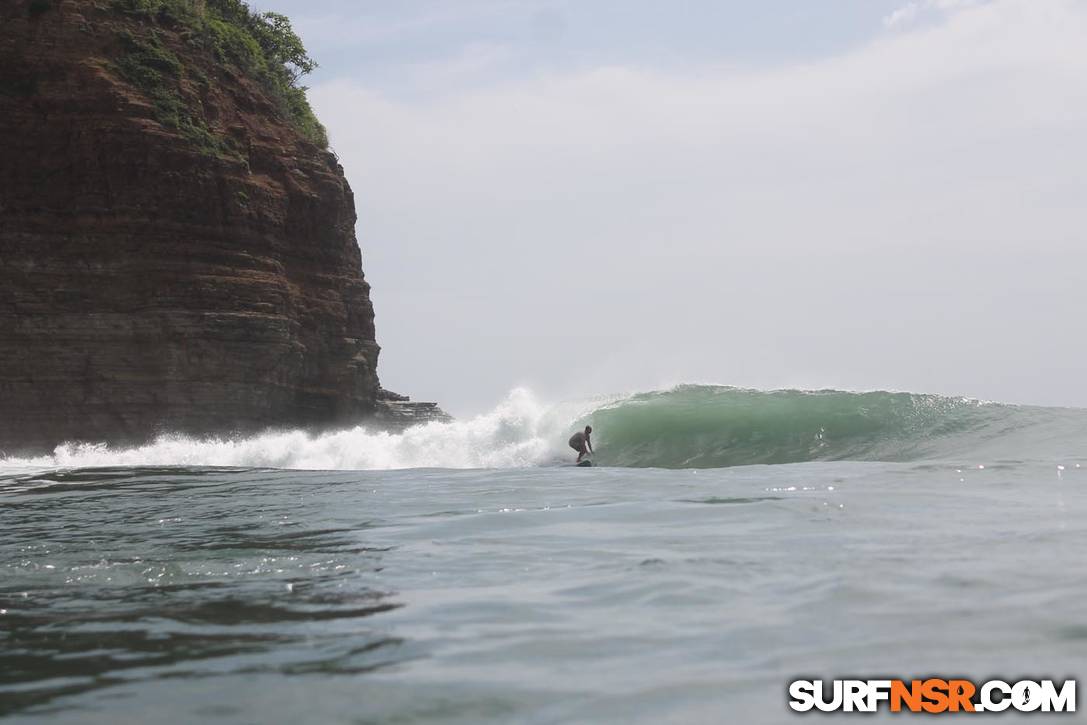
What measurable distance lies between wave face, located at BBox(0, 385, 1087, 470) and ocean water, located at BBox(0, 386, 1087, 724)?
24.4ft

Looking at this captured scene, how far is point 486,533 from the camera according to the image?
25.5ft

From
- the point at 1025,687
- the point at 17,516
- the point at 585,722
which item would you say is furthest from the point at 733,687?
the point at 17,516

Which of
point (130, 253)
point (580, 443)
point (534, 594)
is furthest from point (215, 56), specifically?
point (534, 594)

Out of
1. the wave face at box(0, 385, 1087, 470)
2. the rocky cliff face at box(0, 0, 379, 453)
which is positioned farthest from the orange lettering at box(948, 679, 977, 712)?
the rocky cliff face at box(0, 0, 379, 453)

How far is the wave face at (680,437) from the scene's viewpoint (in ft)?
64.3

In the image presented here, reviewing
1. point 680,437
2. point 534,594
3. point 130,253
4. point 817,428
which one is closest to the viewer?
point 534,594

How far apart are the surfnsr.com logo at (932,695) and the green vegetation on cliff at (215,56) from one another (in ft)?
86.2

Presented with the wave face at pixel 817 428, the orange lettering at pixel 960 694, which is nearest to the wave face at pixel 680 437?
the wave face at pixel 817 428

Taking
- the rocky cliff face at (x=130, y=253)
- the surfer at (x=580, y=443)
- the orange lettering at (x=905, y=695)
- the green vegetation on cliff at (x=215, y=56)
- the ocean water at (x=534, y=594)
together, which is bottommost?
the orange lettering at (x=905, y=695)

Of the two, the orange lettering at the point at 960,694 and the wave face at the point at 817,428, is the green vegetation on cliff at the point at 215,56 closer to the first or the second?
the wave face at the point at 817,428

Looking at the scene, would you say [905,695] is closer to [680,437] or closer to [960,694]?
[960,694]

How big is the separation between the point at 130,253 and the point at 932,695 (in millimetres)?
24594

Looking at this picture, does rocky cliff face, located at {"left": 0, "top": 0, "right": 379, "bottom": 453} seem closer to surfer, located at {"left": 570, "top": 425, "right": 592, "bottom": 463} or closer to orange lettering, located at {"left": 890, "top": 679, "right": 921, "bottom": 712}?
surfer, located at {"left": 570, "top": 425, "right": 592, "bottom": 463}

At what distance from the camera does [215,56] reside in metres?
29.9
